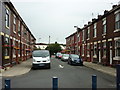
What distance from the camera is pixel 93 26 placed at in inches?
1310

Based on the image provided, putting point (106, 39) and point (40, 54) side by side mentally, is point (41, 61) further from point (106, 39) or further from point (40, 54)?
point (106, 39)

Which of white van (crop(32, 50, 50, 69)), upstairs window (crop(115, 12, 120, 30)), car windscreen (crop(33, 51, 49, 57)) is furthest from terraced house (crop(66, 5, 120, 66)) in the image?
car windscreen (crop(33, 51, 49, 57))

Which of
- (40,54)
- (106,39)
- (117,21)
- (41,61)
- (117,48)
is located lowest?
(41,61)

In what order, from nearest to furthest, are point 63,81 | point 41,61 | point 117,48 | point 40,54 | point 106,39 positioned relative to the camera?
1. point 63,81
2. point 41,61
3. point 117,48
4. point 40,54
5. point 106,39

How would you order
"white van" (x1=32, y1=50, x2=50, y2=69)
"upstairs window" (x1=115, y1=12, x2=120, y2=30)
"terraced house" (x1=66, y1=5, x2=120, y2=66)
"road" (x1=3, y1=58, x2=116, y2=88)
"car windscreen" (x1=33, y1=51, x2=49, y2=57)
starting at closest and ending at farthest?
"road" (x1=3, y1=58, x2=116, y2=88)
"white van" (x1=32, y1=50, x2=50, y2=69)
"upstairs window" (x1=115, y1=12, x2=120, y2=30)
"car windscreen" (x1=33, y1=51, x2=49, y2=57)
"terraced house" (x1=66, y1=5, x2=120, y2=66)

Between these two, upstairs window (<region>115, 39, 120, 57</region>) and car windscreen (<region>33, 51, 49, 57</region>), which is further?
car windscreen (<region>33, 51, 49, 57</region>)

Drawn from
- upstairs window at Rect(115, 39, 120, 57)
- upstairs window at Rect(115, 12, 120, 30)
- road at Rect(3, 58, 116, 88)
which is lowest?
road at Rect(3, 58, 116, 88)

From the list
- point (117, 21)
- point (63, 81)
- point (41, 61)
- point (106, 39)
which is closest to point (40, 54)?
point (41, 61)

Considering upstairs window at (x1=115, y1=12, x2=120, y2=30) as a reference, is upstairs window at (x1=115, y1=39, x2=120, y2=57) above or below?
below

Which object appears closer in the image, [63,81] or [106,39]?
[63,81]

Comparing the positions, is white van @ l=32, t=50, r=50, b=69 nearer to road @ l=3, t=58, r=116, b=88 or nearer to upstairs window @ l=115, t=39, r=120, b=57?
road @ l=3, t=58, r=116, b=88

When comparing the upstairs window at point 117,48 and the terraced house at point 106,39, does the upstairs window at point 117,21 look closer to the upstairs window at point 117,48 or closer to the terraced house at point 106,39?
the terraced house at point 106,39

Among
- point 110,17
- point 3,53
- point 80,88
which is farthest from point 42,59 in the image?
point 80,88

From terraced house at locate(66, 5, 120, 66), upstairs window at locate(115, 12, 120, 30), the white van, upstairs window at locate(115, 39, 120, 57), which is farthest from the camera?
terraced house at locate(66, 5, 120, 66)
